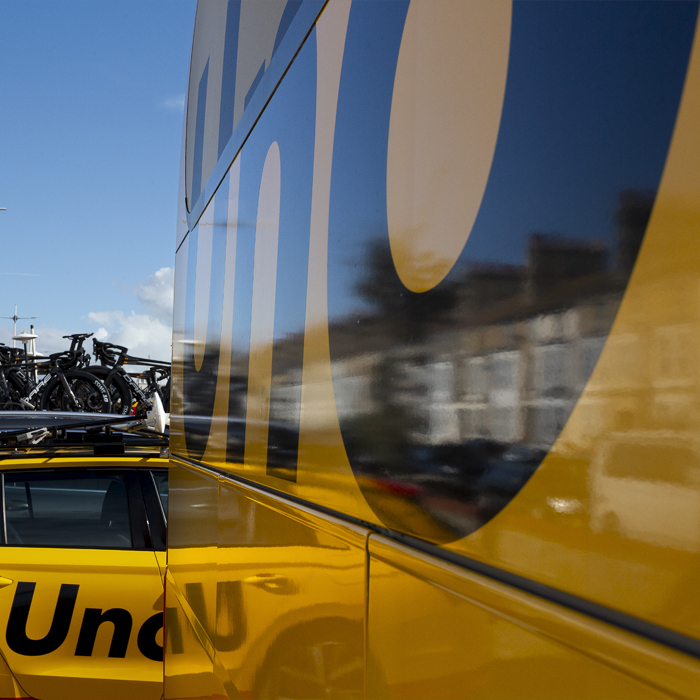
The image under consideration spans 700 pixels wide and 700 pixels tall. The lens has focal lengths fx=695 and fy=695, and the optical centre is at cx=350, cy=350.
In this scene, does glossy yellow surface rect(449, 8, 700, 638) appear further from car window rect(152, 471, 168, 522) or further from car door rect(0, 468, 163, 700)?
car window rect(152, 471, 168, 522)

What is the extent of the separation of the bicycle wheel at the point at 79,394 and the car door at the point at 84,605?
32.4ft

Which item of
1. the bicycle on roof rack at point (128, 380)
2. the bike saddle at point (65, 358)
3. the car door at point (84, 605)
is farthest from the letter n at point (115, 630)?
the bike saddle at point (65, 358)

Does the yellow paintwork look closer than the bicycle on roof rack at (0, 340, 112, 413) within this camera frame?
Yes

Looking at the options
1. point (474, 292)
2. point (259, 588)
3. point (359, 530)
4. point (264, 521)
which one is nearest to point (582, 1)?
point (474, 292)

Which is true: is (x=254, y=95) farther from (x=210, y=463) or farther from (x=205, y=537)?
(x=205, y=537)

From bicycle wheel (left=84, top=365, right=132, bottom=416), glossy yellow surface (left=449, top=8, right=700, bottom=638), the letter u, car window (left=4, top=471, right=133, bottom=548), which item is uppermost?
bicycle wheel (left=84, top=365, right=132, bottom=416)

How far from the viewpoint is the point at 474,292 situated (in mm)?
719

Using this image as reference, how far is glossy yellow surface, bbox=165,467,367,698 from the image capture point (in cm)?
103

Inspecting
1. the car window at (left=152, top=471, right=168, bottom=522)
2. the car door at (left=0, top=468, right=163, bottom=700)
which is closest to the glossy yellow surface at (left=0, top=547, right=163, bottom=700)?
the car door at (left=0, top=468, right=163, bottom=700)

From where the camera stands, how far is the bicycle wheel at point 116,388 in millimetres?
13641

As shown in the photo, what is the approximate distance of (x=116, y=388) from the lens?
13.9m

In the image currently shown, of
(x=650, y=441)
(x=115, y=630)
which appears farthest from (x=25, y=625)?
(x=650, y=441)

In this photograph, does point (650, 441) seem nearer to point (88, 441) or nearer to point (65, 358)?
point (88, 441)

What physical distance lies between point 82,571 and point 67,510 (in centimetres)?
53
